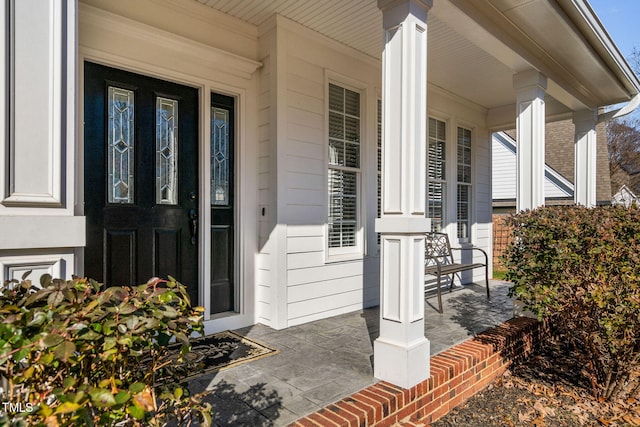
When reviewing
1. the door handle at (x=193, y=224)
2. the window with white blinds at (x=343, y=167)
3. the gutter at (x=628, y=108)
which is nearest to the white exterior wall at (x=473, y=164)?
the window with white blinds at (x=343, y=167)

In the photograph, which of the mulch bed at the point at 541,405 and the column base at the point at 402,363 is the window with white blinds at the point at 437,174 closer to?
the mulch bed at the point at 541,405

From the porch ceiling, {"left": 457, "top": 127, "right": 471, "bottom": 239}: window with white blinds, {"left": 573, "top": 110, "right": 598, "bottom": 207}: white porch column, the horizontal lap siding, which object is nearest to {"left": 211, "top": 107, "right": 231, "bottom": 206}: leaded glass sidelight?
the horizontal lap siding

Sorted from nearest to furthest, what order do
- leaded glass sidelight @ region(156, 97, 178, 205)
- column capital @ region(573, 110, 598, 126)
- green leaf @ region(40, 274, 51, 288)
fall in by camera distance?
1. green leaf @ region(40, 274, 51, 288)
2. leaded glass sidelight @ region(156, 97, 178, 205)
3. column capital @ region(573, 110, 598, 126)

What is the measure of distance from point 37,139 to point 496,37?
3.36m

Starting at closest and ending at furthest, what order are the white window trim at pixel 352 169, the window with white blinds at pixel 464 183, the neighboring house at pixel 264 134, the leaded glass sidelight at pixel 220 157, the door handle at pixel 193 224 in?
the neighboring house at pixel 264 134 → the door handle at pixel 193 224 → the leaded glass sidelight at pixel 220 157 → the white window trim at pixel 352 169 → the window with white blinds at pixel 464 183

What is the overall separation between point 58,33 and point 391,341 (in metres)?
2.20

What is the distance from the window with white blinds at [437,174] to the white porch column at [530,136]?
1536mm

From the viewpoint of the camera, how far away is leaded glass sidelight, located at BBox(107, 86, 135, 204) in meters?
2.87

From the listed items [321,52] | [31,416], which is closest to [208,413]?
[31,416]

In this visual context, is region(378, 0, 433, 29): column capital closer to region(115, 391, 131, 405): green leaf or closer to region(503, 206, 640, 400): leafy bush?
region(503, 206, 640, 400): leafy bush

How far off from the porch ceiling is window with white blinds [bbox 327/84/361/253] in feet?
1.95

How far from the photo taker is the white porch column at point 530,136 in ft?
12.9

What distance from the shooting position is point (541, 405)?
8.70ft

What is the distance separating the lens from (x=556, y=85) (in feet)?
14.4
